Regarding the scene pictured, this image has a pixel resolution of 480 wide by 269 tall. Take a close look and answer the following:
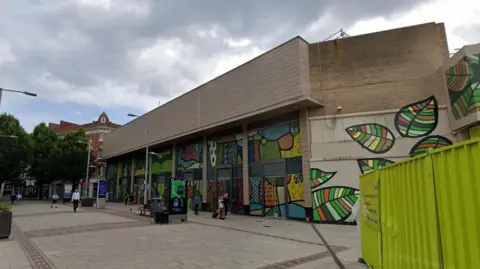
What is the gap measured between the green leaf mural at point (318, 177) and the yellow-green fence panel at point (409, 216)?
11.7m

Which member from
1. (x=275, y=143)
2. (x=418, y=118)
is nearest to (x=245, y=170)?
(x=275, y=143)

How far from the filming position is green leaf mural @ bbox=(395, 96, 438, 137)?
1623cm

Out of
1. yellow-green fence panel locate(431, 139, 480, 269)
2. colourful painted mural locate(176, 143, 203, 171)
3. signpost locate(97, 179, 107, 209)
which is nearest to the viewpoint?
yellow-green fence panel locate(431, 139, 480, 269)

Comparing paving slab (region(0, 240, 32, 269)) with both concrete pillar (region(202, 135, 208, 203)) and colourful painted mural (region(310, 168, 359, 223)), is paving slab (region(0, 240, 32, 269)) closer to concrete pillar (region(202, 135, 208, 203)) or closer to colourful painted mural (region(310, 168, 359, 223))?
colourful painted mural (region(310, 168, 359, 223))

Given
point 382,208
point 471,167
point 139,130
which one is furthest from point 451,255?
point 139,130

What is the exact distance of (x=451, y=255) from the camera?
325 cm

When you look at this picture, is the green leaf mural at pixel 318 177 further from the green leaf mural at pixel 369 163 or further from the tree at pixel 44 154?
the tree at pixel 44 154

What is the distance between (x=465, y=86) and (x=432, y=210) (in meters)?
13.8

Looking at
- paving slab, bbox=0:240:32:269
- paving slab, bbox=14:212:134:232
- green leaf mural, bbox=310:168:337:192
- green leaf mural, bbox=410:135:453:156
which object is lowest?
paving slab, bbox=14:212:134:232

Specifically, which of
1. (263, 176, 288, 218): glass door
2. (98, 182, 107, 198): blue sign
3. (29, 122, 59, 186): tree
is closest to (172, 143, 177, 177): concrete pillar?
(98, 182, 107, 198): blue sign

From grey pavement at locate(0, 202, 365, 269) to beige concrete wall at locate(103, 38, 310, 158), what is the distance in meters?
8.00

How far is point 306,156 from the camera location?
1850cm

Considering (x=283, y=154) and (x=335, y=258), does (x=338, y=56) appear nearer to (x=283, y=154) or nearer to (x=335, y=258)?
(x=283, y=154)

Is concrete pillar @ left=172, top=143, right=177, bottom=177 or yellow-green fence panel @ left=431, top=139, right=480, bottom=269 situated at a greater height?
concrete pillar @ left=172, top=143, right=177, bottom=177
